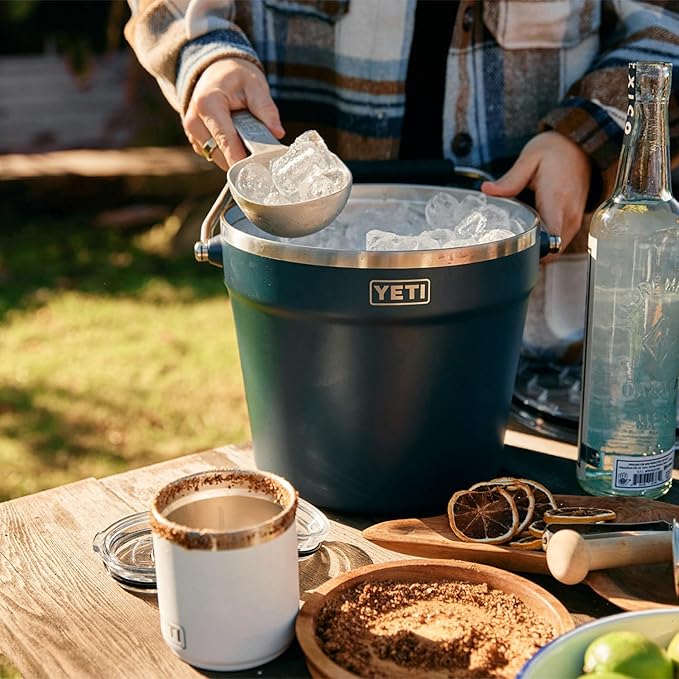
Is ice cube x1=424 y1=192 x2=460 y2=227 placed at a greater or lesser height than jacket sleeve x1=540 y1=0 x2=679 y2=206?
lesser

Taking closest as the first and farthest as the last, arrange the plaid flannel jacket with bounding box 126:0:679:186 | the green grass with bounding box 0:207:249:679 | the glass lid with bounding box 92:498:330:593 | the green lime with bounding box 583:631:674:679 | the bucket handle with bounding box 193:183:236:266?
the green lime with bounding box 583:631:674:679, the glass lid with bounding box 92:498:330:593, the bucket handle with bounding box 193:183:236:266, the plaid flannel jacket with bounding box 126:0:679:186, the green grass with bounding box 0:207:249:679

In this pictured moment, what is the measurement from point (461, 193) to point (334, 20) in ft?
1.66

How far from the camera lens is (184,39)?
1.64 metres

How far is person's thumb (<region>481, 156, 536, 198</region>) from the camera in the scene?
1.51 metres

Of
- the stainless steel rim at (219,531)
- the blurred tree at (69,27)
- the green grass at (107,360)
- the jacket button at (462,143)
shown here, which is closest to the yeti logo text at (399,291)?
the stainless steel rim at (219,531)

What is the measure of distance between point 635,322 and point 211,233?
1.94 ft

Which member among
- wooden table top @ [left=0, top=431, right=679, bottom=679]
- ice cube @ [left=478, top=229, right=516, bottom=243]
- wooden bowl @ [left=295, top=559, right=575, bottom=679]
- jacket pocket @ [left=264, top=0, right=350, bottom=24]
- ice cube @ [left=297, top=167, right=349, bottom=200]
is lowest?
wooden table top @ [left=0, top=431, right=679, bottom=679]

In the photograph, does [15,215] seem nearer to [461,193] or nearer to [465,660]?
[461,193]

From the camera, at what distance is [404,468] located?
1284 mm

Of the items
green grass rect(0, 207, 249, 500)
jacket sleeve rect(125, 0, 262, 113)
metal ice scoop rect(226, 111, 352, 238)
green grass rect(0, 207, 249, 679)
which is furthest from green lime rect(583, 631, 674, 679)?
green grass rect(0, 207, 249, 500)

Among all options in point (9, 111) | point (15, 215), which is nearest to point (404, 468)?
point (15, 215)

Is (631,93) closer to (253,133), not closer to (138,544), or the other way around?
(253,133)

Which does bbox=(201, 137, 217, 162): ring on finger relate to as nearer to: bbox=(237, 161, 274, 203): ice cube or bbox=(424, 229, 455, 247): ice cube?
bbox=(237, 161, 274, 203): ice cube

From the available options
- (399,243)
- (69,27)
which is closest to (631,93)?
(399,243)
